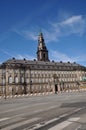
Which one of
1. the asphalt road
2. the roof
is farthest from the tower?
the asphalt road

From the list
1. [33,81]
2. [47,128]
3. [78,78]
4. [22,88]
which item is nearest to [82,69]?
[78,78]

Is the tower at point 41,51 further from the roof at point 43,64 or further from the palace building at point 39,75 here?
the roof at point 43,64

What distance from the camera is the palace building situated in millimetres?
112688

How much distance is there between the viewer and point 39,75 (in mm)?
125625

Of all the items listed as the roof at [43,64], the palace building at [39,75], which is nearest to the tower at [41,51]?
the palace building at [39,75]

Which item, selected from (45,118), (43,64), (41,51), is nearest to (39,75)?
(43,64)

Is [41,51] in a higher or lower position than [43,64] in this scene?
higher

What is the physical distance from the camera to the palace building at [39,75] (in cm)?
11269

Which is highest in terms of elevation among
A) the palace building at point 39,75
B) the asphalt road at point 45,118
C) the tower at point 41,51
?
the tower at point 41,51

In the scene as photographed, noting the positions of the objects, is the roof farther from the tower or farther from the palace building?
the tower

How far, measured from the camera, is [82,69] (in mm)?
145625

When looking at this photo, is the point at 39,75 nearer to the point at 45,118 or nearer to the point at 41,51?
the point at 41,51

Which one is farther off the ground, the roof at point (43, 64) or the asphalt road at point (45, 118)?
the roof at point (43, 64)

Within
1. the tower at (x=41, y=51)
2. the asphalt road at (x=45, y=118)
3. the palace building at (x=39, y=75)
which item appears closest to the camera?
the asphalt road at (x=45, y=118)
